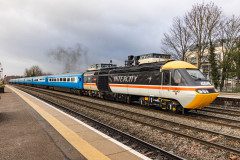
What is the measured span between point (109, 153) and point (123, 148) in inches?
23.8

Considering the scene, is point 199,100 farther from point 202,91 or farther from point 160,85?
point 160,85

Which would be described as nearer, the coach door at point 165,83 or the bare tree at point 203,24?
the coach door at point 165,83

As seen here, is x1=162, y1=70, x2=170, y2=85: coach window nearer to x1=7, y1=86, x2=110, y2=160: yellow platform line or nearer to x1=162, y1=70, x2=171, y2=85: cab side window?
x1=162, y1=70, x2=171, y2=85: cab side window

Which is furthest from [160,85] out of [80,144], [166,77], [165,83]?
[80,144]

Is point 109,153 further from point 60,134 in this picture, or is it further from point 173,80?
point 173,80

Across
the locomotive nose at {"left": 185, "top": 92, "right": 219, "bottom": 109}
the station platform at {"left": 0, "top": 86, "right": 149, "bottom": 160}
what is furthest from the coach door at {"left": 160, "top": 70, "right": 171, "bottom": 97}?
the station platform at {"left": 0, "top": 86, "right": 149, "bottom": 160}

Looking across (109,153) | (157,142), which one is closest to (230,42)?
(157,142)

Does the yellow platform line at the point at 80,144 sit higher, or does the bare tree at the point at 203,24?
the bare tree at the point at 203,24

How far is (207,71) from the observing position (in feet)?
162

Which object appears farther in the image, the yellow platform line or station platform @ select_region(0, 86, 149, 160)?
station platform @ select_region(0, 86, 149, 160)

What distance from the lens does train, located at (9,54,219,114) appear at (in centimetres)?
1373

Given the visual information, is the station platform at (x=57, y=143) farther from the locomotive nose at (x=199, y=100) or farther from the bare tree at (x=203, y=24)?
the bare tree at (x=203, y=24)

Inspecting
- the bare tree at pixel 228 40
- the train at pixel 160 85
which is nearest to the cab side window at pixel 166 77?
the train at pixel 160 85

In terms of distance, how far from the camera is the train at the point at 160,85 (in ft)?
45.1
